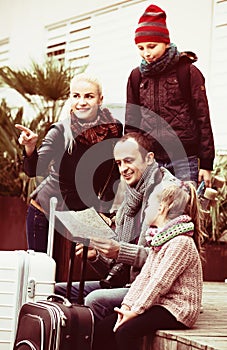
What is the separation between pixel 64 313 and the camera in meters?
4.00

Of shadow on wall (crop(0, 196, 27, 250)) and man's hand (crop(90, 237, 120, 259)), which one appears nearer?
man's hand (crop(90, 237, 120, 259))

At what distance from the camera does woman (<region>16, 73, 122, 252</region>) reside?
15.8 feet

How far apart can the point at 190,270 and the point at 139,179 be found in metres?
0.67

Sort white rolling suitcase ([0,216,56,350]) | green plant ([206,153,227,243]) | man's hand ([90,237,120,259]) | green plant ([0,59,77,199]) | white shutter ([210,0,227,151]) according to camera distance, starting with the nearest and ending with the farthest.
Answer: man's hand ([90,237,120,259]) < white rolling suitcase ([0,216,56,350]) < green plant ([206,153,227,243]) < white shutter ([210,0,227,151]) < green plant ([0,59,77,199])

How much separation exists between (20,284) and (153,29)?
4.86 ft

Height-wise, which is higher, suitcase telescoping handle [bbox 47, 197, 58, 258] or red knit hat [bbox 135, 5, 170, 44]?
red knit hat [bbox 135, 5, 170, 44]

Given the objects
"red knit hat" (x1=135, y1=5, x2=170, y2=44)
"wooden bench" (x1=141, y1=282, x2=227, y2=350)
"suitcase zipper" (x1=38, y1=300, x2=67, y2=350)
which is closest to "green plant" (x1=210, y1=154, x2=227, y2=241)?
"red knit hat" (x1=135, y1=5, x2=170, y2=44)

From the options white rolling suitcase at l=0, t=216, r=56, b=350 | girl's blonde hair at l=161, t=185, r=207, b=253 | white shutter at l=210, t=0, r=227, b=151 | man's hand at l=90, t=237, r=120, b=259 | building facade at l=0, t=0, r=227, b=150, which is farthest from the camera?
building facade at l=0, t=0, r=227, b=150

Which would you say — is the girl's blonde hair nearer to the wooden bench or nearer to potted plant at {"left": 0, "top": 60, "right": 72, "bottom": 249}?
the wooden bench

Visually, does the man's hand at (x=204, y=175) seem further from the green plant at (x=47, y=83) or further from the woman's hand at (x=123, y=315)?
the green plant at (x=47, y=83)

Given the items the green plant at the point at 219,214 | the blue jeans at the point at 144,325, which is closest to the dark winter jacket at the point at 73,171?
the blue jeans at the point at 144,325

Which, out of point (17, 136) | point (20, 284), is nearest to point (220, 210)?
point (17, 136)

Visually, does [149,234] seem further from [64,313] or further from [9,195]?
[9,195]

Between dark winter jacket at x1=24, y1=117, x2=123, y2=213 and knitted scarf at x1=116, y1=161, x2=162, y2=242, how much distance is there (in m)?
0.34
